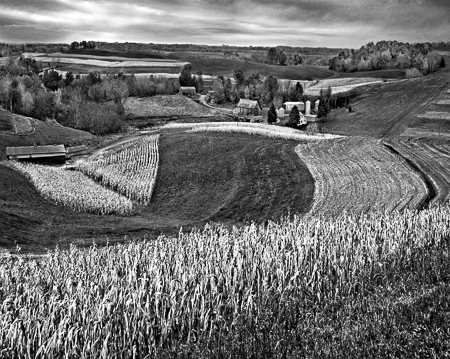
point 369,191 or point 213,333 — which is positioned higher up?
point 213,333

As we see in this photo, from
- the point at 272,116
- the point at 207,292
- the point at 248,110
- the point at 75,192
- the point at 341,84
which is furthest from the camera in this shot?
the point at 341,84

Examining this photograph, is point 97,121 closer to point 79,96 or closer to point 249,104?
point 79,96

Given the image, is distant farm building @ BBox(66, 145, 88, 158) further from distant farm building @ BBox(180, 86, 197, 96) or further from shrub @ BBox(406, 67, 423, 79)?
shrub @ BBox(406, 67, 423, 79)

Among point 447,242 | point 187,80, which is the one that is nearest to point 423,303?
point 447,242

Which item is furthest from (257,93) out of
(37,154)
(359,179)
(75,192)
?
(75,192)

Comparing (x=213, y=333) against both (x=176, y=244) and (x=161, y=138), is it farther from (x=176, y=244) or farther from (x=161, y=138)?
(x=161, y=138)

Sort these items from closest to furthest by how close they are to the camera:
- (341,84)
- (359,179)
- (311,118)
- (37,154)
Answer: (359,179)
(37,154)
(311,118)
(341,84)

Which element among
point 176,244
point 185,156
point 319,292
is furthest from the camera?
point 185,156
